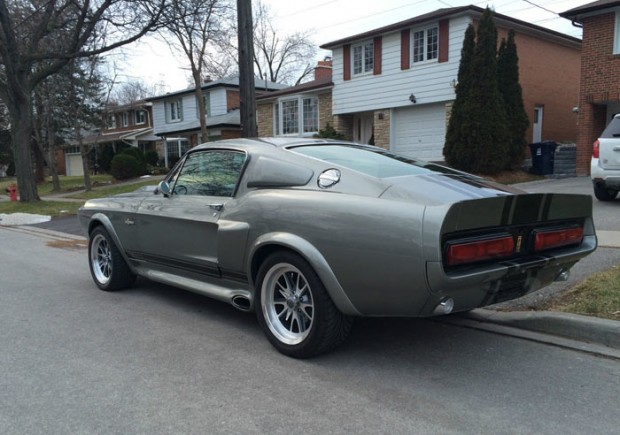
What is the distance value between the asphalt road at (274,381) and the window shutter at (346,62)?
720 inches

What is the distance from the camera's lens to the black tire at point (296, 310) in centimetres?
357

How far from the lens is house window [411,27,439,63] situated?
18422 mm

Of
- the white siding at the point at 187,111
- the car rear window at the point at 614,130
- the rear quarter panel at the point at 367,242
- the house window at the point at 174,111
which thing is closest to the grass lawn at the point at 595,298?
the rear quarter panel at the point at 367,242

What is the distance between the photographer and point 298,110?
24.9m

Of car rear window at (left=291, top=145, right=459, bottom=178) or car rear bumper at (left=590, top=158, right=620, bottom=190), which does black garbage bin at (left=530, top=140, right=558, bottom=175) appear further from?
car rear window at (left=291, top=145, right=459, bottom=178)

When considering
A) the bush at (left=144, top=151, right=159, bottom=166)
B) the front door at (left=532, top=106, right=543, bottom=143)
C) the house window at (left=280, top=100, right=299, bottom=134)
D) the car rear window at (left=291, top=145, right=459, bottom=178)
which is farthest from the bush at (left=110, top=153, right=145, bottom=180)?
the car rear window at (left=291, top=145, right=459, bottom=178)

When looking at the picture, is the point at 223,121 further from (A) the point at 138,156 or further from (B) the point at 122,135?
Result: (B) the point at 122,135

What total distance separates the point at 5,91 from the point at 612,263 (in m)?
20.1

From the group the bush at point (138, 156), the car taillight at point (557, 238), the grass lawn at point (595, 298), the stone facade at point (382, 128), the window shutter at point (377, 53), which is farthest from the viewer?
the bush at point (138, 156)

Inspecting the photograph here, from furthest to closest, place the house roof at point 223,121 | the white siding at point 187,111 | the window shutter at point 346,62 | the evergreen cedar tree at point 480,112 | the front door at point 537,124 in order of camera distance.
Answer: the white siding at point 187,111, the house roof at point 223,121, the window shutter at point 346,62, the front door at point 537,124, the evergreen cedar tree at point 480,112

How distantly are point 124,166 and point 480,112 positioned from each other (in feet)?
65.5

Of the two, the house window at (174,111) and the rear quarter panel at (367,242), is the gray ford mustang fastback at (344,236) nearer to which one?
the rear quarter panel at (367,242)

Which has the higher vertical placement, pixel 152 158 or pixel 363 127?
pixel 363 127

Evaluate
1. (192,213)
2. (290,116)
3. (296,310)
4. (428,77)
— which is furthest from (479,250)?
(290,116)
